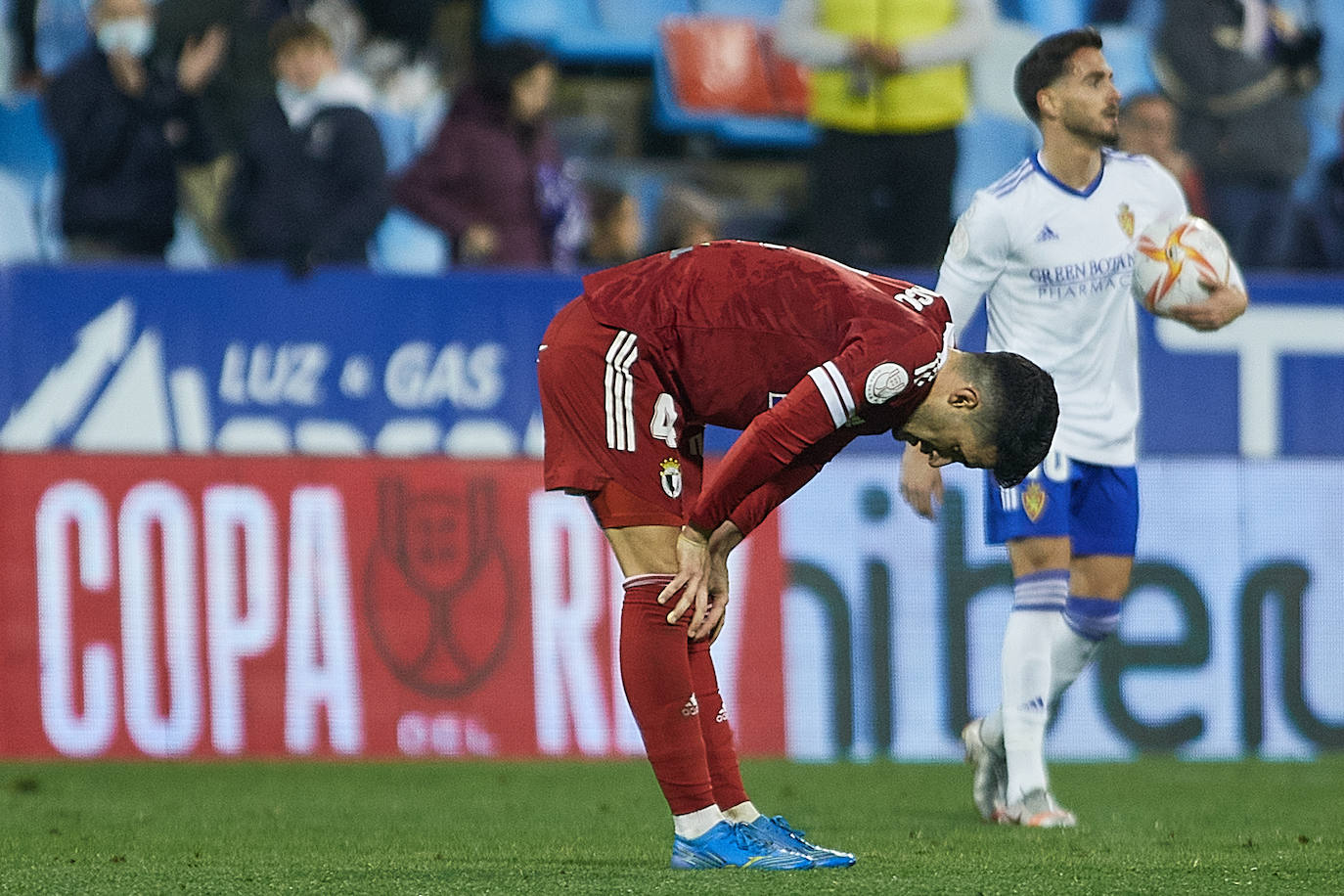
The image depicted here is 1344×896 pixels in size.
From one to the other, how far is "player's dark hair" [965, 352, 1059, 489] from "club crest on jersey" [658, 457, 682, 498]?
750 mm

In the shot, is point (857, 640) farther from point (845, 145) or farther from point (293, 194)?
point (293, 194)

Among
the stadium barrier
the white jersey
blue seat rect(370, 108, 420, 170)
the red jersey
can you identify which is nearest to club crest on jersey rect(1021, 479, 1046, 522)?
the white jersey

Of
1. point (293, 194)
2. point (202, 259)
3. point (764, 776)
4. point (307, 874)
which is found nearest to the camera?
point (307, 874)

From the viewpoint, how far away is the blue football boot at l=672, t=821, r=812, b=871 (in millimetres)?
4859

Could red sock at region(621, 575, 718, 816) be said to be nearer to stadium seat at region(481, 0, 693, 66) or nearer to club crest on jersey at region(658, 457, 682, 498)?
club crest on jersey at region(658, 457, 682, 498)

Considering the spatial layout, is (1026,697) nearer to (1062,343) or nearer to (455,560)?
(1062,343)

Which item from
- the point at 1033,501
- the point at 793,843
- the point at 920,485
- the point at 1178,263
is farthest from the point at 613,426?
the point at 1178,263

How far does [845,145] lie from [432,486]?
8.94 ft

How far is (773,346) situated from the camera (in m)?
4.85

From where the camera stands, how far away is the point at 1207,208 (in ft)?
36.5

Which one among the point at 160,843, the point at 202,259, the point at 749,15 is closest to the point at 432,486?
the point at 202,259

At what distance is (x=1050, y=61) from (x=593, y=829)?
114 inches

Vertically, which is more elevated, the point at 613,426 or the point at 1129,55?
the point at 1129,55

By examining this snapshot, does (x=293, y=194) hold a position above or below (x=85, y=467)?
above
